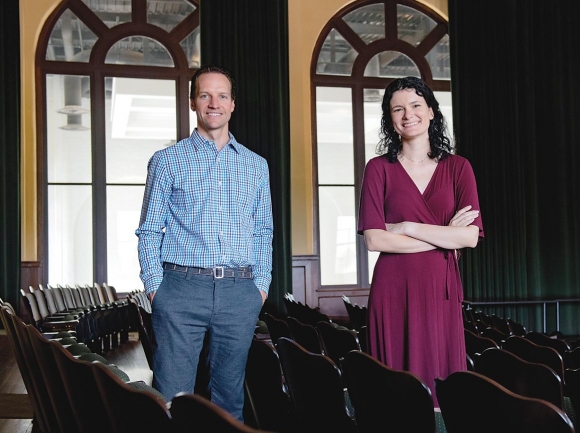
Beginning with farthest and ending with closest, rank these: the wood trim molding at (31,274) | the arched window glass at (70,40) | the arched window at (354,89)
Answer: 1. the arched window at (354,89)
2. the arched window glass at (70,40)
3. the wood trim molding at (31,274)

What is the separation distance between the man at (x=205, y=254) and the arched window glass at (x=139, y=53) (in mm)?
7717

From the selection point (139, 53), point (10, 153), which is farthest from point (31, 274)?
point (139, 53)

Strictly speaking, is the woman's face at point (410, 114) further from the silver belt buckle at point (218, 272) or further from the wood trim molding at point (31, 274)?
the wood trim molding at point (31, 274)

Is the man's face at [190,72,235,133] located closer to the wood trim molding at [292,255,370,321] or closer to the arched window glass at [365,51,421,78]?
the wood trim molding at [292,255,370,321]

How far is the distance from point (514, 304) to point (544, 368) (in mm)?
8189

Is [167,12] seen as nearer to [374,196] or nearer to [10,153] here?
[10,153]

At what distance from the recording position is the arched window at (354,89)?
1026 centimetres

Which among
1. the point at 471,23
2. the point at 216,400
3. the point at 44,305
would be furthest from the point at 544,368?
the point at 471,23

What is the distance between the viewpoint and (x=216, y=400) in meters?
2.48

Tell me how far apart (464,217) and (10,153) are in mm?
7642

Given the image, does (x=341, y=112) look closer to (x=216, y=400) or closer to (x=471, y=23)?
(x=471, y=23)

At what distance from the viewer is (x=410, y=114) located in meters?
2.50

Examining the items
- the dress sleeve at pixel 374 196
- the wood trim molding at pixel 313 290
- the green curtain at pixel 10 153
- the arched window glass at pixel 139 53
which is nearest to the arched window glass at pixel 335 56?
the arched window glass at pixel 139 53

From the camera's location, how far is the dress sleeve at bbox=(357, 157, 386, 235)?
8.15 ft
